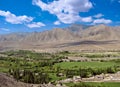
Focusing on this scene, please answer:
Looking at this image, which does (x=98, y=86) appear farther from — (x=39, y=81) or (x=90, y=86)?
(x=39, y=81)

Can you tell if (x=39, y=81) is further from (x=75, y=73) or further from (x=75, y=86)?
(x=75, y=73)

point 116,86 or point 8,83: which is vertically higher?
point 8,83

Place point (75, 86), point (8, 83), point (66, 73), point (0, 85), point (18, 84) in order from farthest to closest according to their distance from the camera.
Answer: point (66, 73) < point (75, 86) < point (18, 84) < point (8, 83) < point (0, 85)

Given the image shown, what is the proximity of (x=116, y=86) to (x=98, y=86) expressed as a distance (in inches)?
164

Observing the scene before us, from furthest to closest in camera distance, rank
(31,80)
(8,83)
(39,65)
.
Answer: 1. (39,65)
2. (31,80)
3. (8,83)

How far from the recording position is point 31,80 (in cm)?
5950

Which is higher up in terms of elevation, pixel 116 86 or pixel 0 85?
pixel 0 85

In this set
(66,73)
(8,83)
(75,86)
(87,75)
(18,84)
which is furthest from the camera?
(66,73)

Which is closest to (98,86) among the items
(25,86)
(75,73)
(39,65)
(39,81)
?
(39,81)

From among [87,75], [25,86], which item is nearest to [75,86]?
[25,86]

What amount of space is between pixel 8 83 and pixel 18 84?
2492 millimetres

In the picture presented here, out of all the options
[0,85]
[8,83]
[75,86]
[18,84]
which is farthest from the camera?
[75,86]

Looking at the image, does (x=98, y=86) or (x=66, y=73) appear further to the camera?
(x=66, y=73)

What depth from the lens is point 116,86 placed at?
54.2 metres
